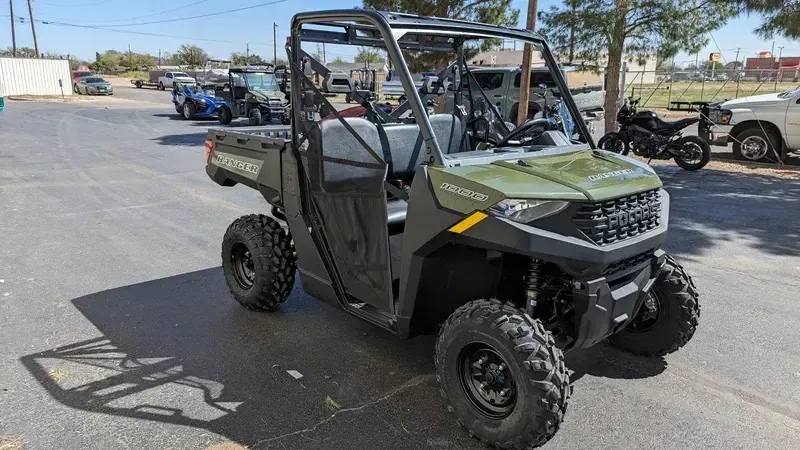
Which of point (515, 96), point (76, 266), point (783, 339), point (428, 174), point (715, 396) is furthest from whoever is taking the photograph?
point (515, 96)

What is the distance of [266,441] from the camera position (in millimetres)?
2975

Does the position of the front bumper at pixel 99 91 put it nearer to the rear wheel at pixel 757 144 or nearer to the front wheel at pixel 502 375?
the rear wheel at pixel 757 144

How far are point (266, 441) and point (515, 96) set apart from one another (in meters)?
14.6

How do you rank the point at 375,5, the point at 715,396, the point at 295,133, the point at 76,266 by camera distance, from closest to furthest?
the point at 715,396, the point at 295,133, the point at 76,266, the point at 375,5

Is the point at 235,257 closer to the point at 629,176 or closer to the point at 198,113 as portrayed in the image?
the point at 629,176

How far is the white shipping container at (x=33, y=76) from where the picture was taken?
3497 centimetres

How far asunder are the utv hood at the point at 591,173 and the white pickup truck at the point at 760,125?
401 inches

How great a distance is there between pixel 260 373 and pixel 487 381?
4.93ft

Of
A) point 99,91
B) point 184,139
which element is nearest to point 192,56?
point 99,91

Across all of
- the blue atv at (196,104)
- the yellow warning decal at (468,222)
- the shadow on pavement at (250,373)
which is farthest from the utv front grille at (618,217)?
Result: the blue atv at (196,104)

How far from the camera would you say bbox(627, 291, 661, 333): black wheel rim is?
369 cm

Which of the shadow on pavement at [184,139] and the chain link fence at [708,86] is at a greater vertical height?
the chain link fence at [708,86]

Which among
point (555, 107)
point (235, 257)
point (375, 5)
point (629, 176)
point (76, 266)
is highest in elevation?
point (375, 5)

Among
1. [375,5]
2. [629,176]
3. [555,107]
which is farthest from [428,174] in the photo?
[375,5]
